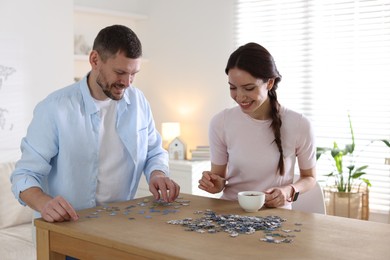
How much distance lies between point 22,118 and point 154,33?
2.13 meters

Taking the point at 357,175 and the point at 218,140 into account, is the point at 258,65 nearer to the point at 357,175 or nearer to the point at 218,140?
the point at 218,140

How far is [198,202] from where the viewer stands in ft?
7.59

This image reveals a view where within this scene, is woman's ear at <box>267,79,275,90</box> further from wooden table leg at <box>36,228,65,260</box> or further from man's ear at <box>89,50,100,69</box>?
wooden table leg at <box>36,228,65,260</box>

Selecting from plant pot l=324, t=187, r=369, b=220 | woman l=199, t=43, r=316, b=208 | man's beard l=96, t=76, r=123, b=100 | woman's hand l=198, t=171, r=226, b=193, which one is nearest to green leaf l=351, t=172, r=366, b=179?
plant pot l=324, t=187, r=369, b=220

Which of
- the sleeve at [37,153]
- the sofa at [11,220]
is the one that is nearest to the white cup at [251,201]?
the sleeve at [37,153]

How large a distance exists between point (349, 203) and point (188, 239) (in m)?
3.12

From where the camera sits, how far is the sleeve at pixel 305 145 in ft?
8.29

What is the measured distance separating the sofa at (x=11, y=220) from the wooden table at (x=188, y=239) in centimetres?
170

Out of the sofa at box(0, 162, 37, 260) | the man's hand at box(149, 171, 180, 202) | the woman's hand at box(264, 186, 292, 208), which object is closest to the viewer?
the woman's hand at box(264, 186, 292, 208)

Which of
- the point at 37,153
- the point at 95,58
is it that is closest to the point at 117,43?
the point at 95,58

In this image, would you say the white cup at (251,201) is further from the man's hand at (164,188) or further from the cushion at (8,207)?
the cushion at (8,207)

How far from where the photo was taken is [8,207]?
157 inches

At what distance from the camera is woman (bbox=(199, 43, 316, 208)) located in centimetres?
244

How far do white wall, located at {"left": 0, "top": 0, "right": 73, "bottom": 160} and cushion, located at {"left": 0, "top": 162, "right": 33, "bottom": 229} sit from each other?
0.35 metres
